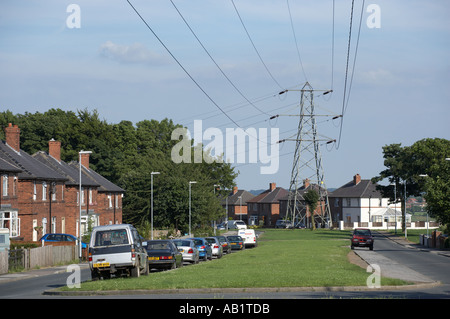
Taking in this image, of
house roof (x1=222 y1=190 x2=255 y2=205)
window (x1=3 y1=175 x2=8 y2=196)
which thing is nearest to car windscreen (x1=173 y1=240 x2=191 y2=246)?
window (x1=3 y1=175 x2=8 y2=196)

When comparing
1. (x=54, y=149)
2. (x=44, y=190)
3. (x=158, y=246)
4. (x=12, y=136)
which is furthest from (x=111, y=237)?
(x=54, y=149)

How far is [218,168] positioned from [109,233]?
86.3 meters

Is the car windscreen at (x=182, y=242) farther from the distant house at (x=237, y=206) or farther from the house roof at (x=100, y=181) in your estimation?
the distant house at (x=237, y=206)

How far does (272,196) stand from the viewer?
16675 cm

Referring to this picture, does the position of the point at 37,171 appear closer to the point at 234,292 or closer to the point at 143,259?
the point at 143,259

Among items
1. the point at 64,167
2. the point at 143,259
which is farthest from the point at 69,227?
the point at 143,259

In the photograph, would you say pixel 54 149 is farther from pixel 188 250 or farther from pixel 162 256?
pixel 162 256

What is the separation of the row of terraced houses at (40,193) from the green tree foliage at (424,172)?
90.5 feet

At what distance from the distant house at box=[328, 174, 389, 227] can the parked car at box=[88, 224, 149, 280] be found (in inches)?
4463

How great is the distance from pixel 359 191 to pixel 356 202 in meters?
2.40

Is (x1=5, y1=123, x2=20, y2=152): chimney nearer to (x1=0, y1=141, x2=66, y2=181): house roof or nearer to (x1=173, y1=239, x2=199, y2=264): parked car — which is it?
(x1=0, y1=141, x2=66, y2=181): house roof

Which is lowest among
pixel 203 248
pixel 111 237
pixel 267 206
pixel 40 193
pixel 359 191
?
pixel 267 206
